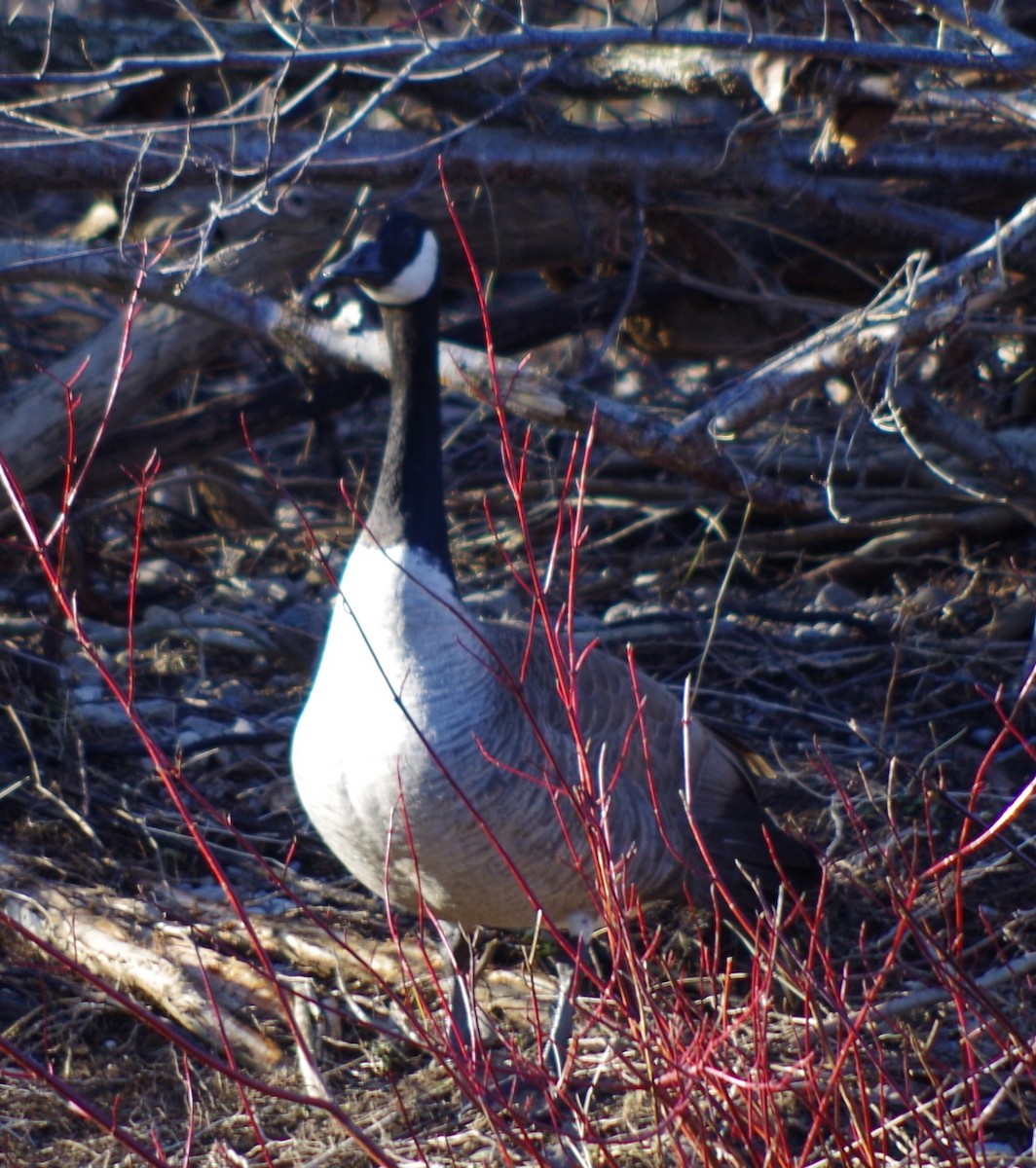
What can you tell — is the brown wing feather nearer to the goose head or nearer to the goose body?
the goose body

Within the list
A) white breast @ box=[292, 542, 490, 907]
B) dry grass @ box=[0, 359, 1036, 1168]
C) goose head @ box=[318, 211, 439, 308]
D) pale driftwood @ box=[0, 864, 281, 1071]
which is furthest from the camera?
goose head @ box=[318, 211, 439, 308]

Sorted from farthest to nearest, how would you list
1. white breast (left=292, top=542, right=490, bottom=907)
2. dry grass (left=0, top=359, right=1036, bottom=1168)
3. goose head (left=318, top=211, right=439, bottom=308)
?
1. goose head (left=318, top=211, right=439, bottom=308)
2. white breast (left=292, top=542, right=490, bottom=907)
3. dry grass (left=0, top=359, right=1036, bottom=1168)

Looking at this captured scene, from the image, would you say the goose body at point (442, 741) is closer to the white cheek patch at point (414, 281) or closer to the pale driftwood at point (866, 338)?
the white cheek patch at point (414, 281)

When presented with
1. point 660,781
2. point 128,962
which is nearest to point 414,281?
point 660,781

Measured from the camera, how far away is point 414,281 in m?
3.87

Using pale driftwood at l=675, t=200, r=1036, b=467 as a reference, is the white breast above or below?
below

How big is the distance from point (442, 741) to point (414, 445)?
0.88 m

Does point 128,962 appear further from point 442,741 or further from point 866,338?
point 866,338

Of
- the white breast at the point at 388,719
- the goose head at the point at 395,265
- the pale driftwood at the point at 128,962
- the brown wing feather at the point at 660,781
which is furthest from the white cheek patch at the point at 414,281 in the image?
the pale driftwood at the point at 128,962

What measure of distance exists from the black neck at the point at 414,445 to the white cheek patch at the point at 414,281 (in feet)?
0.10

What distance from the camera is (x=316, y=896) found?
4145 millimetres

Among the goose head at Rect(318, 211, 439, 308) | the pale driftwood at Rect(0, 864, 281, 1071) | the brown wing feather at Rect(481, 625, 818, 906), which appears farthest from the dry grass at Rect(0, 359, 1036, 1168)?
the goose head at Rect(318, 211, 439, 308)

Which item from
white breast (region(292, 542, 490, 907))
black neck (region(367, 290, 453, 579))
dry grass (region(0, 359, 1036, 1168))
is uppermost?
black neck (region(367, 290, 453, 579))

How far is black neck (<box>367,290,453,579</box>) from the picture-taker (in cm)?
360
